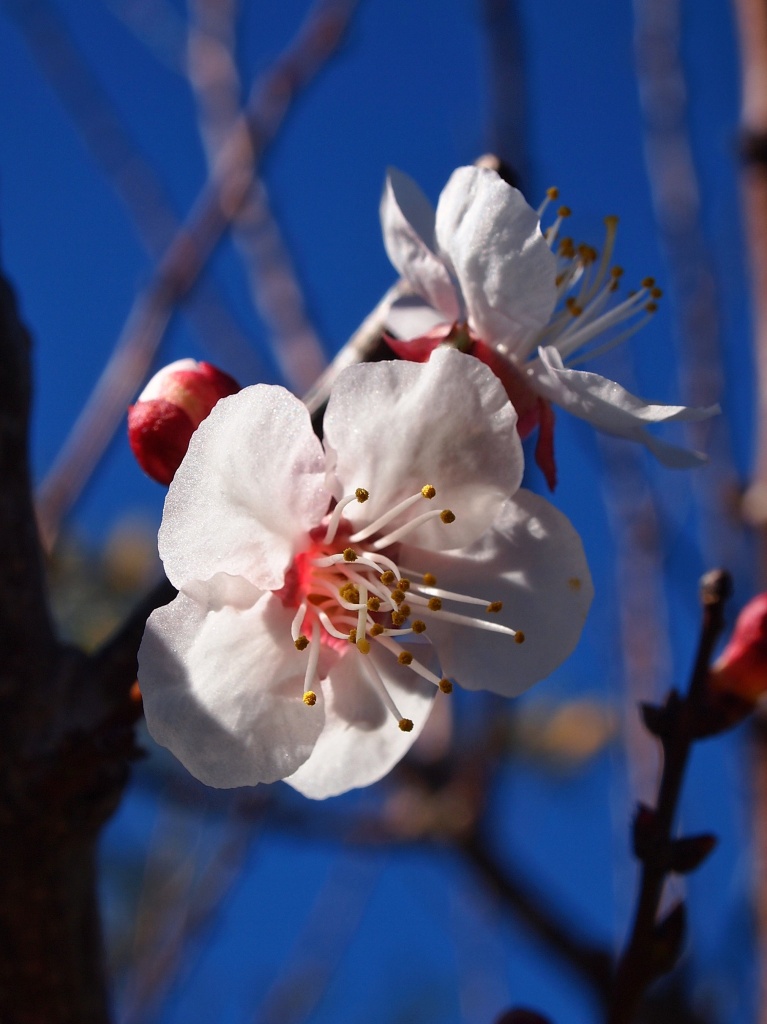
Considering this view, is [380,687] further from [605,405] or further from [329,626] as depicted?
[605,405]

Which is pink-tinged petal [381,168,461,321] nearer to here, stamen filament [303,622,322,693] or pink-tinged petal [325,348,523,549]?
pink-tinged petal [325,348,523,549]

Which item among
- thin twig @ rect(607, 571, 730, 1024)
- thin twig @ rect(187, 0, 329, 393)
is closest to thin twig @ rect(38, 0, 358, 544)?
thin twig @ rect(187, 0, 329, 393)

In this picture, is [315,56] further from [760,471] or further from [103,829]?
[103,829]

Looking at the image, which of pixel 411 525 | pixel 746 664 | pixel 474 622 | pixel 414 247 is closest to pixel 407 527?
pixel 411 525

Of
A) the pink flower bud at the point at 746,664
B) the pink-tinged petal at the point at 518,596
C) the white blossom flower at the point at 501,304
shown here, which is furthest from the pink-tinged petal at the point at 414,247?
the pink flower bud at the point at 746,664

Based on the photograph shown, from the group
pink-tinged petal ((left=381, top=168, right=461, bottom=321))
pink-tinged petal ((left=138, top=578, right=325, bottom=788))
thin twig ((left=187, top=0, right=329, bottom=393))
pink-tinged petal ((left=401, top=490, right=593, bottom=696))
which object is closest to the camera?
pink-tinged petal ((left=138, top=578, right=325, bottom=788))

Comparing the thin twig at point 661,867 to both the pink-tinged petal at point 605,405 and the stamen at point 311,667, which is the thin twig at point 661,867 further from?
the stamen at point 311,667
